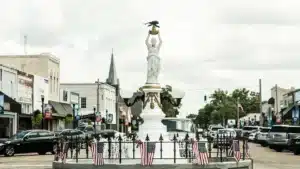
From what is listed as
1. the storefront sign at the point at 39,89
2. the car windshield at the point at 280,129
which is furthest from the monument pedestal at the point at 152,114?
the storefront sign at the point at 39,89

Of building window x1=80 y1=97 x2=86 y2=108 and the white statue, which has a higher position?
the white statue

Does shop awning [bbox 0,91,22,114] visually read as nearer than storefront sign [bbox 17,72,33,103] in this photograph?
Yes

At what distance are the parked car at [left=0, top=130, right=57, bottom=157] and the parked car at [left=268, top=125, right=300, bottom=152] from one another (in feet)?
56.0

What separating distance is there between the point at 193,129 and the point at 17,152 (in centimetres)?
1404

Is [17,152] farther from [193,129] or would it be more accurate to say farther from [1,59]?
[1,59]

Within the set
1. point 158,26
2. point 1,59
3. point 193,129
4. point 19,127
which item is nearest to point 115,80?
point 1,59

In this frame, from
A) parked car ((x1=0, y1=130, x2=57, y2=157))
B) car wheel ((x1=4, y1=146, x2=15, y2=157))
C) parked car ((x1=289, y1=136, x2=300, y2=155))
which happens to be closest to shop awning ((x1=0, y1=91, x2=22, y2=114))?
parked car ((x1=0, y1=130, x2=57, y2=157))

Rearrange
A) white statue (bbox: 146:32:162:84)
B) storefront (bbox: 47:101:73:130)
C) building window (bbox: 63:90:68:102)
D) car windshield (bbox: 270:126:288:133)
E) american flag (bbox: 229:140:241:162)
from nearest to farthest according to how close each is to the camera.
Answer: american flag (bbox: 229:140:241:162), white statue (bbox: 146:32:162:84), car windshield (bbox: 270:126:288:133), storefront (bbox: 47:101:73:130), building window (bbox: 63:90:68:102)

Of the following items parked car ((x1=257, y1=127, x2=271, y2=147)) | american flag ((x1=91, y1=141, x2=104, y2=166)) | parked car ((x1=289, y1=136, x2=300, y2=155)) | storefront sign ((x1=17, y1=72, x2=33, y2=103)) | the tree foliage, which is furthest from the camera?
the tree foliage

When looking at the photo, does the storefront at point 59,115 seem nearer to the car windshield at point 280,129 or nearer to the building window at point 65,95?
the building window at point 65,95

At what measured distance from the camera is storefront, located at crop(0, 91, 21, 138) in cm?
5480

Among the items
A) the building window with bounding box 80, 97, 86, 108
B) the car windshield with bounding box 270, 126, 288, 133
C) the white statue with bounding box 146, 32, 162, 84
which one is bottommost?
the car windshield with bounding box 270, 126, 288, 133

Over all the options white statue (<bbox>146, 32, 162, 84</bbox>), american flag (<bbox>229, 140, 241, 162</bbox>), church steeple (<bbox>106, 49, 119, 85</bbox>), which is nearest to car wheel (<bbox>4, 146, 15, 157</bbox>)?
white statue (<bbox>146, 32, 162, 84</bbox>)

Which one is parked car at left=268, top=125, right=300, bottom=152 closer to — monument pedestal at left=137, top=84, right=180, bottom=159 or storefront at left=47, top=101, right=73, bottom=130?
monument pedestal at left=137, top=84, right=180, bottom=159
